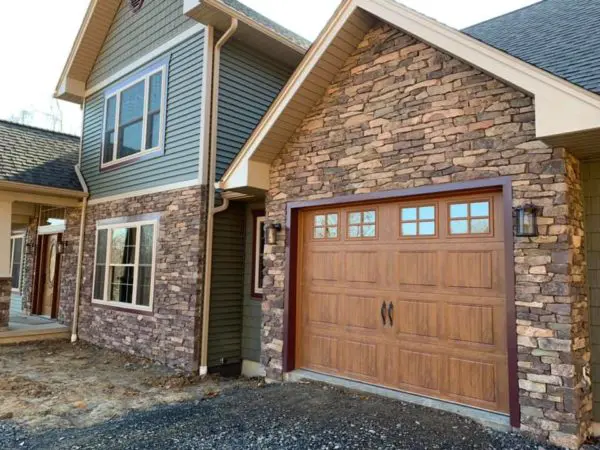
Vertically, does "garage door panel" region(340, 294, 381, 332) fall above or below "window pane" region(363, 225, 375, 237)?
below

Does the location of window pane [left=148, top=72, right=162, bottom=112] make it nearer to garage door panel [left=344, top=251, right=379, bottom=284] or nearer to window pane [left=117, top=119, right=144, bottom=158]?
window pane [left=117, top=119, right=144, bottom=158]

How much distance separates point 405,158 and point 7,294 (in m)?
9.06

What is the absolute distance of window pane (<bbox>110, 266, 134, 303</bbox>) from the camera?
28.1 feet

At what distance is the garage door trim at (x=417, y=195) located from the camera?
4230 mm

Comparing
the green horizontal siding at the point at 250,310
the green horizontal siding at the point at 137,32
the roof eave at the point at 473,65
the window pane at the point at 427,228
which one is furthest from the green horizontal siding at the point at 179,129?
the window pane at the point at 427,228

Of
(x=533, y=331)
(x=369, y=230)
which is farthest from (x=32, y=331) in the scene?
(x=533, y=331)

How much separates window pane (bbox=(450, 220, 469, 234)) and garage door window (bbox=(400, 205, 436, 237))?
21 cm

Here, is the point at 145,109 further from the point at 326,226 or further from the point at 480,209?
the point at 480,209

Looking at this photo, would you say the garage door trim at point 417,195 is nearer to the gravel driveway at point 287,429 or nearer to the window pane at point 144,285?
the gravel driveway at point 287,429

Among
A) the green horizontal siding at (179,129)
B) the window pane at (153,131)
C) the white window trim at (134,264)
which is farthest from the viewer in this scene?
the window pane at (153,131)

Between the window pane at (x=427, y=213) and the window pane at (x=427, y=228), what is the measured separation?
0.07 metres

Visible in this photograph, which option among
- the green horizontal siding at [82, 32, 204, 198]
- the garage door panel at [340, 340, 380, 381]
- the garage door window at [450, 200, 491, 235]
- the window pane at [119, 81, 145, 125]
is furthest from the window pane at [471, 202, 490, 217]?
the window pane at [119, 81, 145, 125]

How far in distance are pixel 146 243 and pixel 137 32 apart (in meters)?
4.49

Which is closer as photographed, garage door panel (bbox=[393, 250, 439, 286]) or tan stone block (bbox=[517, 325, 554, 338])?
tan stone block (bbox=[517, 325, 554, 338])
